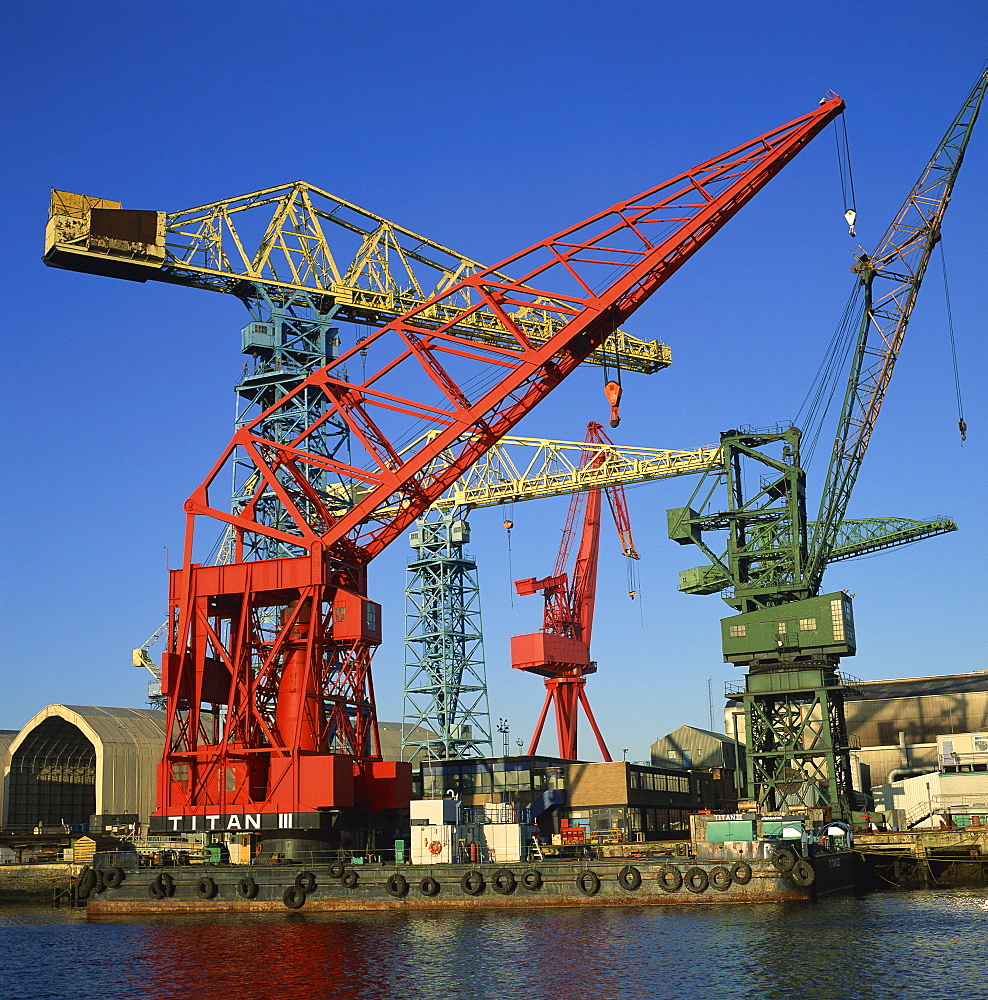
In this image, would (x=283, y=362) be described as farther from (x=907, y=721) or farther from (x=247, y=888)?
(x=907, y=721)

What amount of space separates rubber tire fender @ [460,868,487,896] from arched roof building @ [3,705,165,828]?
35.7 meters

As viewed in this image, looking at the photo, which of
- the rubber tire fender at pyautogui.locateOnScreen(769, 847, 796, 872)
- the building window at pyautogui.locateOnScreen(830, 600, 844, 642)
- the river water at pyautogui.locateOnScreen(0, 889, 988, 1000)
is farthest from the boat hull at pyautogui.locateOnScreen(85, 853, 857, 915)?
the building window at pyautogui.locateOnScreen(830, 600, 844, 642)

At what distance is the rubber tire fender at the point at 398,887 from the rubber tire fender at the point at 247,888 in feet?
19.0

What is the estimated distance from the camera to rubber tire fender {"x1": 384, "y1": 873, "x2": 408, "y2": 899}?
50969 millimetres

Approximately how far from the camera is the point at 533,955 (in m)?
38.2

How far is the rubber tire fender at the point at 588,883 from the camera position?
1939 inches

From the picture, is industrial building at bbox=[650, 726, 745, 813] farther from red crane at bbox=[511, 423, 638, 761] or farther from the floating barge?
the floating barge

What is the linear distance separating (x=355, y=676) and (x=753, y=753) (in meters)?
24.9

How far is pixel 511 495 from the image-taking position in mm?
88250

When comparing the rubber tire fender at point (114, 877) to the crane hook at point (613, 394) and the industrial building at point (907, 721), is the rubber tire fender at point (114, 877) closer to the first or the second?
the crane hook at point (613, 394)

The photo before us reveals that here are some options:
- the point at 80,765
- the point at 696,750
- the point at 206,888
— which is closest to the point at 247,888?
the point at 206,888

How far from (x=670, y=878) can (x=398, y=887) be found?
36.9 ft

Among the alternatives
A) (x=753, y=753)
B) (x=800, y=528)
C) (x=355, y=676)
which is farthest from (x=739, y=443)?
(x=355, y=676)

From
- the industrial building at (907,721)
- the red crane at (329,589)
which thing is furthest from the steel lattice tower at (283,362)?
the industrial building at (907,721)
